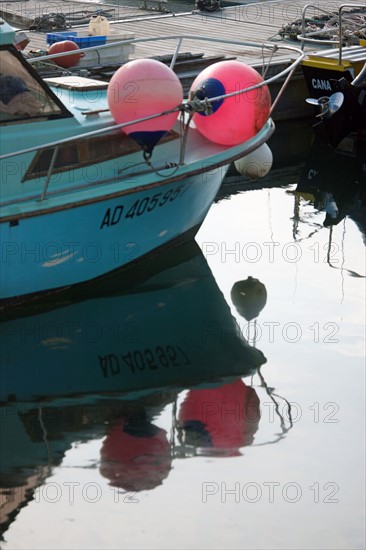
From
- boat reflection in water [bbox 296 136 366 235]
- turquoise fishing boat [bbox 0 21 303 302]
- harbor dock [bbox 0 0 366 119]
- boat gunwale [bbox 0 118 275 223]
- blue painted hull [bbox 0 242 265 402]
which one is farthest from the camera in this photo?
harbor dock [bbox 0 0 366 119]

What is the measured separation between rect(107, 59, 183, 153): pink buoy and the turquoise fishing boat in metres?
0.01

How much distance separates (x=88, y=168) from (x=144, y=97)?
2.38 feet

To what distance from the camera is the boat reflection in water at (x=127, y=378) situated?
6.88 meters

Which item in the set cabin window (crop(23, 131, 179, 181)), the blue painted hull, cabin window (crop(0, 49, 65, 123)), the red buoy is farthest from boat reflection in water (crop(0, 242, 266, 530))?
the red buoy

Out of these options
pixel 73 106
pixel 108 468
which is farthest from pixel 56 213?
pixel 108 468

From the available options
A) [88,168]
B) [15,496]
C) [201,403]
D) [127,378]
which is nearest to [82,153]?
[88,168]

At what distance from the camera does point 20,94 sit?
848cm

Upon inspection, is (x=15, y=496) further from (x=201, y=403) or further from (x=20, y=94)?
(x=20, y=94)

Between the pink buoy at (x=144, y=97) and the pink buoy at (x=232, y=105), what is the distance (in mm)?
422

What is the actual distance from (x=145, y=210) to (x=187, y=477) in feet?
9.68

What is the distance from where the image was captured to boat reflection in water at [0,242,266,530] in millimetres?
6879

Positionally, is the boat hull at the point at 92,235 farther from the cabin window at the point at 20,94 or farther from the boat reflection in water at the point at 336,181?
the boat reflection in water at the point at 336,181

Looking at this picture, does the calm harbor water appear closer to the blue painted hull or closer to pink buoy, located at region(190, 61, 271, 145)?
the blue painted hull

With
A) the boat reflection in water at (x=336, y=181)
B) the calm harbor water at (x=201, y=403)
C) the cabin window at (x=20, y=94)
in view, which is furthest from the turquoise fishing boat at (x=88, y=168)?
the boat reflection in water at (x=336, y=181)
